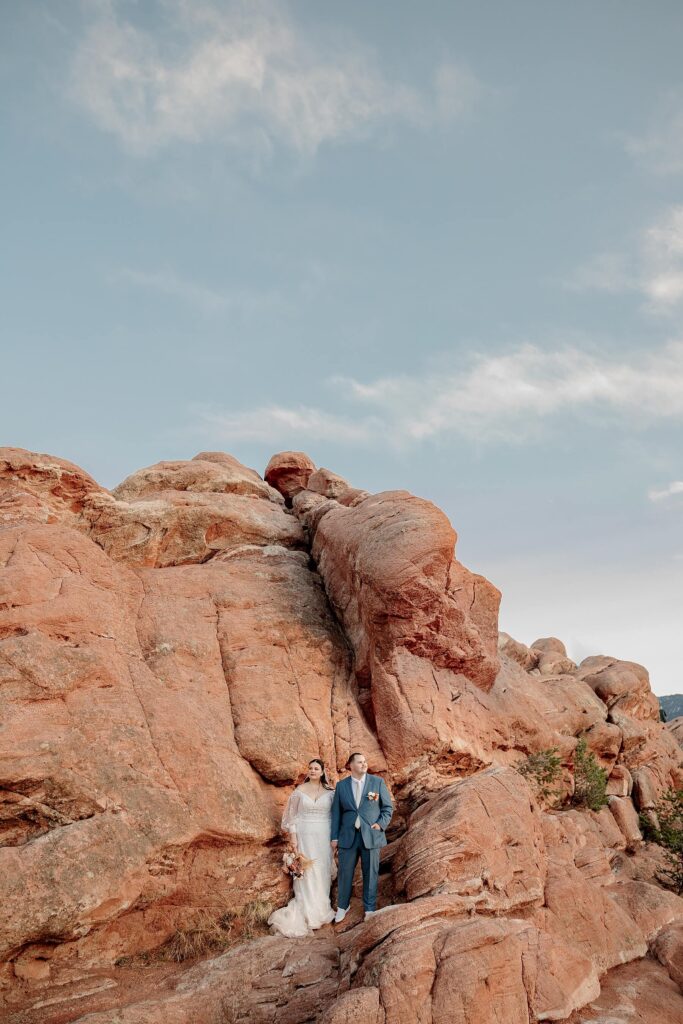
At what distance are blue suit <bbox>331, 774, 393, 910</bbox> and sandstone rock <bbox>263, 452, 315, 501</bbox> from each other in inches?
765

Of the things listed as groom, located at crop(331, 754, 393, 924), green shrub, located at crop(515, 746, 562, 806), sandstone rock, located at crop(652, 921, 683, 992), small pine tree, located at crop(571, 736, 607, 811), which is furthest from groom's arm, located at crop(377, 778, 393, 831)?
small pine tree, located at crop(571, 736, 607, 811)

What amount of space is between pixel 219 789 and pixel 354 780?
2.61m

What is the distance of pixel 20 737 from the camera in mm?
11781

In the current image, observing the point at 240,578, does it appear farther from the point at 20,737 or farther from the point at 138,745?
the point at 20,737

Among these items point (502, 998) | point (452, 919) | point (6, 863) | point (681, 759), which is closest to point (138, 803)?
point (6, 863)

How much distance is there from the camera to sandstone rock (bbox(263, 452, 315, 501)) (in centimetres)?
3105

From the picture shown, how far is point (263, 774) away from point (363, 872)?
3026 mm

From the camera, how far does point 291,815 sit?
41.6ft

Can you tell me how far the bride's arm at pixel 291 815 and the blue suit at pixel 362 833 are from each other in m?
0.70

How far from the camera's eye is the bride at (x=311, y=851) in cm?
1195

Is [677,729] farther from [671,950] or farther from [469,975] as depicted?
[469,975]

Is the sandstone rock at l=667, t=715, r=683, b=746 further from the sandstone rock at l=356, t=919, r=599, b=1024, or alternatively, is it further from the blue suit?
the sandstone rock at l=356, t=919, r=599, b=1024

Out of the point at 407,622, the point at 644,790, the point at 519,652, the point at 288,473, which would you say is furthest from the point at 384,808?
the point at 519,652

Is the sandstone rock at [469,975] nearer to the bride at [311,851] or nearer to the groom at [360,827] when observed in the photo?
the groom at [360,827]
